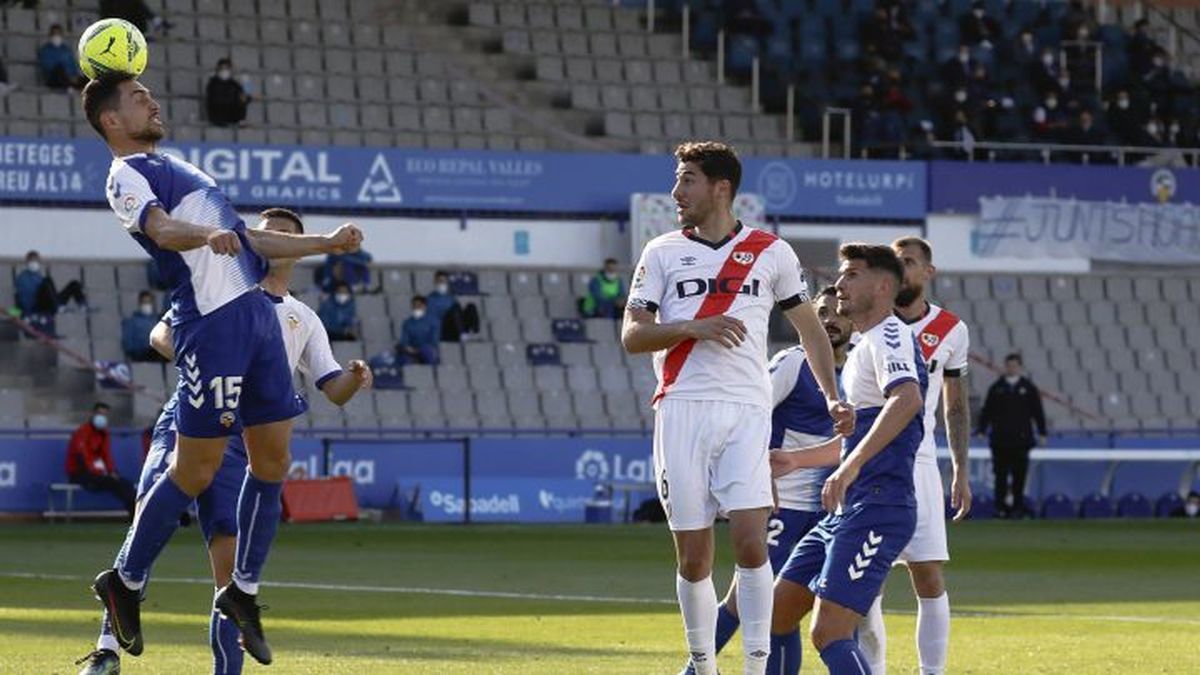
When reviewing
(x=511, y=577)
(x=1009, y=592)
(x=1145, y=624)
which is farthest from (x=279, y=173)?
(x=1145, y=624)

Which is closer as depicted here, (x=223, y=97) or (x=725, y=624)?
(x=725, y=624)

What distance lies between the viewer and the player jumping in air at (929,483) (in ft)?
40.2

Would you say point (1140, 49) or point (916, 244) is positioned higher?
point (1140, 49)

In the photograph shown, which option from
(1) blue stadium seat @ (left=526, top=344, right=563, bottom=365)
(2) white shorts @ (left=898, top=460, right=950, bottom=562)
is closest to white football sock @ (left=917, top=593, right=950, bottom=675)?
(2) white shorts @ (left=898, top=460, right=950, bottom=562)

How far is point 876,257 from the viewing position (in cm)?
1122

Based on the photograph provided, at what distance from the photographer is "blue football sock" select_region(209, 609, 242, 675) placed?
1102 cm

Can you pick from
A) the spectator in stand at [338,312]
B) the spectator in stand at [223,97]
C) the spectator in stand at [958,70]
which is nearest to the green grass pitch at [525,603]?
the spectator in stand at [338,312]

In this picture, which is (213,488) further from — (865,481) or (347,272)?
(347,272)

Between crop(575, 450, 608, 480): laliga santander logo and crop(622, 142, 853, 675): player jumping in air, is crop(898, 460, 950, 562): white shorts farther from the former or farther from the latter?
crop(575, 450, 608, 480): laliga santander logo

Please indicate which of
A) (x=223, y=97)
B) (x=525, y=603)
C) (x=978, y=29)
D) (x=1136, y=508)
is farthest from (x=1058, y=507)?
(x=525, y=603)

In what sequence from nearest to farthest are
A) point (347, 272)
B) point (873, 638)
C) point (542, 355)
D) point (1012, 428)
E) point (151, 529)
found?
point (151, 529) → point (873, 638) → point (1012, 428) → point (347, 272) → point (542, 355)

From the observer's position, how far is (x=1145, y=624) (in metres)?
17.8

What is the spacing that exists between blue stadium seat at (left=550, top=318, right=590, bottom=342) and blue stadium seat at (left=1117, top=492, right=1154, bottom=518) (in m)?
8.03

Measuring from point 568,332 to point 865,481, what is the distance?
26.8 metres
